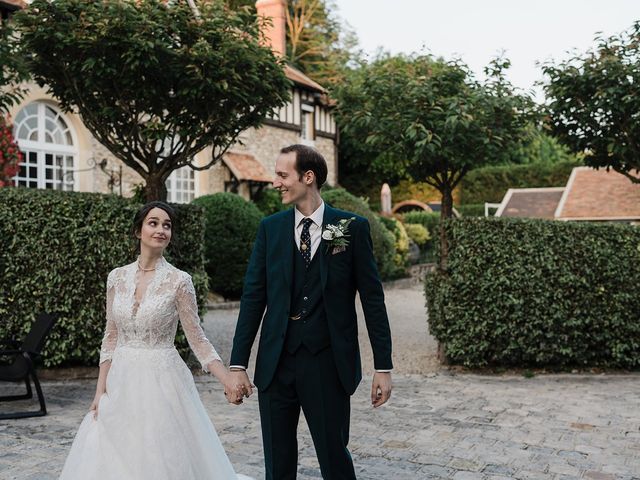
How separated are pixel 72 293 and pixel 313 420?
521 centimetres

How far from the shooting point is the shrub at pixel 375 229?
68.9 ft

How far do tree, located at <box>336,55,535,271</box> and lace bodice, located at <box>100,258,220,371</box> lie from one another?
6188 mm

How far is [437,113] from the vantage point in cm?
988

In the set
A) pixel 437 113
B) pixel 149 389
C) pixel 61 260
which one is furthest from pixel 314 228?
pixel 437 113

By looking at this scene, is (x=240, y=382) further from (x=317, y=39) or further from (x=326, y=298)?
(x=317, y=39)

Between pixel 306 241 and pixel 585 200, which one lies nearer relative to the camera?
pixel 306 241

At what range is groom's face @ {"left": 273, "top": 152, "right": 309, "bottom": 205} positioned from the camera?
3.31 meters

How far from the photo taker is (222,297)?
663 inches

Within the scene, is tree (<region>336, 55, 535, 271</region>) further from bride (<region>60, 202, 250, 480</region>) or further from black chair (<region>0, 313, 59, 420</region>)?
bride (<region>60, 202, 250, 480</region>)

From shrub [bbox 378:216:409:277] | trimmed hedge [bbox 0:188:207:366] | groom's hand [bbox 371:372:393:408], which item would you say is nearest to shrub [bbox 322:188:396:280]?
shrub [bbox 378:216:409:277]

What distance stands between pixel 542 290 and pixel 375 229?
43.4ft

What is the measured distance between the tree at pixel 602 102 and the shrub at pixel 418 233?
17954 millimetres

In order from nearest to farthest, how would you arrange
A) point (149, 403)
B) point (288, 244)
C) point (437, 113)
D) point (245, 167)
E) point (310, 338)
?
point (310, 338), point (288, 244), point (149, 403), point (437, 113), point (245, 167)

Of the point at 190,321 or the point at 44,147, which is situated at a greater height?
the point at 44,147
